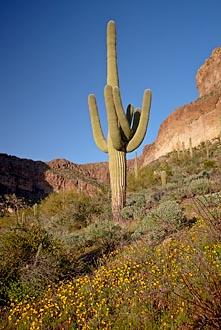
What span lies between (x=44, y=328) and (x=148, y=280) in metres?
1.51

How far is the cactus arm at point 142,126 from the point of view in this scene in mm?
11445

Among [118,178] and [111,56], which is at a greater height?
[111,56]

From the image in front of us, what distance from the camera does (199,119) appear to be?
171ft

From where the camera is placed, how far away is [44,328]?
3.87 m

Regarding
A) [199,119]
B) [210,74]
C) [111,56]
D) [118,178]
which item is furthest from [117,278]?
[210,74]

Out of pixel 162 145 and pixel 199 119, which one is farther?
pixel 162 145

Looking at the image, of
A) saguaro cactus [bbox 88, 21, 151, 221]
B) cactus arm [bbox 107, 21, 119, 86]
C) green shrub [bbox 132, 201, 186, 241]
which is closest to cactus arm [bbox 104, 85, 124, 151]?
saguaro cactus [bbox 88, 21, 151, 221]

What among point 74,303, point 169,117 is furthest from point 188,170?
point 169,117

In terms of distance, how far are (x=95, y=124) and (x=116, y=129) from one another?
180 cm

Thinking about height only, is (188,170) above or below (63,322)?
above

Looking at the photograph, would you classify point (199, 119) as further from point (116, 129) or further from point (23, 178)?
point (116, 129)

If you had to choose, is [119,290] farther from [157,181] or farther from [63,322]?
[157,181]

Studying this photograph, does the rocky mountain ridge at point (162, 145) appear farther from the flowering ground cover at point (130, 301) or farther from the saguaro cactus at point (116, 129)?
the flowering ground cover at point (130, 301)

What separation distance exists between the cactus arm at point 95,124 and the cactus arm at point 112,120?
1095 mm
